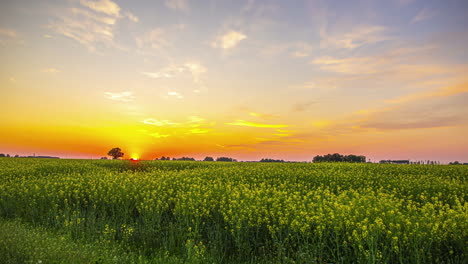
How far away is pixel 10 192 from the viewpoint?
1476cm

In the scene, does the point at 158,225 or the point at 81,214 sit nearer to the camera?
the point at 158,225

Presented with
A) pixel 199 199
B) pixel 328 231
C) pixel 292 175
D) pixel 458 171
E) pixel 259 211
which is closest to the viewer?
pixel 328 231

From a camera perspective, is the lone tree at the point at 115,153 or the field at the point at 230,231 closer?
the field at the point at 230,231

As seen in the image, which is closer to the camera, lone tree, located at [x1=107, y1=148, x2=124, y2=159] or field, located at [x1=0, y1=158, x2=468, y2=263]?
field, located at [x1=0, y1=158, x2=468, y2=263]

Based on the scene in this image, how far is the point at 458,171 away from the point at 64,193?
91.6 ft

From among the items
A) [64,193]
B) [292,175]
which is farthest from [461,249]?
[64,193]

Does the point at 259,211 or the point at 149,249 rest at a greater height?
the point at 259,211

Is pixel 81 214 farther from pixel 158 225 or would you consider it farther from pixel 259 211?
pixel 259 211

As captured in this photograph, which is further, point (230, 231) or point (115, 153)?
point (115, 153)

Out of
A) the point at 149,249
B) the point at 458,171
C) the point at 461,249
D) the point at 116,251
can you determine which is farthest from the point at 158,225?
the point at 458,171

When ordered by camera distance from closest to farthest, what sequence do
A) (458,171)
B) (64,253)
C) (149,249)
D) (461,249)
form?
(64,253), (461,249), (149,249), (458,171)

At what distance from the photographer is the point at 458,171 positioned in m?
22.9

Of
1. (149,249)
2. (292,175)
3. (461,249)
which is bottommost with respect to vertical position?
(149,249)

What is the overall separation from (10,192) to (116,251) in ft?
33.0
